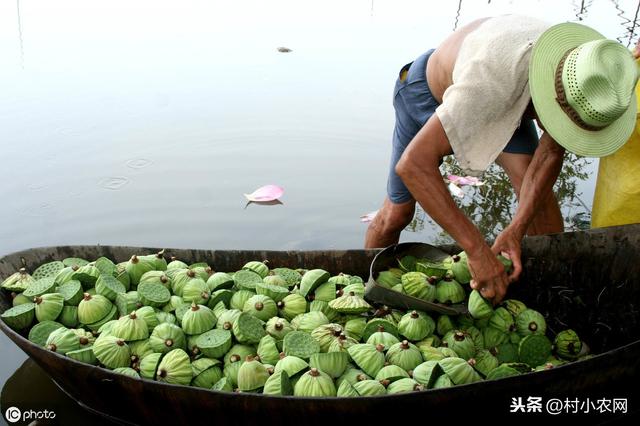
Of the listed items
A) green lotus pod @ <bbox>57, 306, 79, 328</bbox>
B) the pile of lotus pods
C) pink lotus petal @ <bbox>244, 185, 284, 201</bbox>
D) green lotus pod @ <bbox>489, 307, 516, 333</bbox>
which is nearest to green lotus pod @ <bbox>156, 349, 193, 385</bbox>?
the pile of lotus pods

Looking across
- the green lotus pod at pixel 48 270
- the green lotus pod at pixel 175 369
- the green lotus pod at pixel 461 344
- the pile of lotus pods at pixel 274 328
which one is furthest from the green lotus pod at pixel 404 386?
the green lotus pod at pixel 48 270

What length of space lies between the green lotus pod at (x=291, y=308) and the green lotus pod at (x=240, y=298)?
0.44ft

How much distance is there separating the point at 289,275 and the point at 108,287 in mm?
790

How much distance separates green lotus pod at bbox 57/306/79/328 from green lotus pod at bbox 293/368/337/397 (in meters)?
1.07

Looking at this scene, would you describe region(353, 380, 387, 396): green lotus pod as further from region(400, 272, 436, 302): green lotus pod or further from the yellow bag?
the yellow bag

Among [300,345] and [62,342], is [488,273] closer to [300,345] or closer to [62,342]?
[300,345]

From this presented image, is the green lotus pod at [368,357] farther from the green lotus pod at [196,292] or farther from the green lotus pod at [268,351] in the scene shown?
the green lotus pod at [196,292]

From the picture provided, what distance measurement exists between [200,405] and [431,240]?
2.64 m

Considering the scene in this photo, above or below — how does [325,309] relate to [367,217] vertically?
above

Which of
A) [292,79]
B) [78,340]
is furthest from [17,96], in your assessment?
[78,340]

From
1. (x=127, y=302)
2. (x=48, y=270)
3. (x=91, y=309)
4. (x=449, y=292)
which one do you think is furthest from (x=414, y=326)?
(x=48, y=270)

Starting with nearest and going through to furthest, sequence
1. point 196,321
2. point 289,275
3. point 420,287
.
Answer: point 196,321 → point 420,287 → point 289,275

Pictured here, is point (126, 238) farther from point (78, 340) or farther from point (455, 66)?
point (455, 66)

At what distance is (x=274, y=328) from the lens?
2.50m
